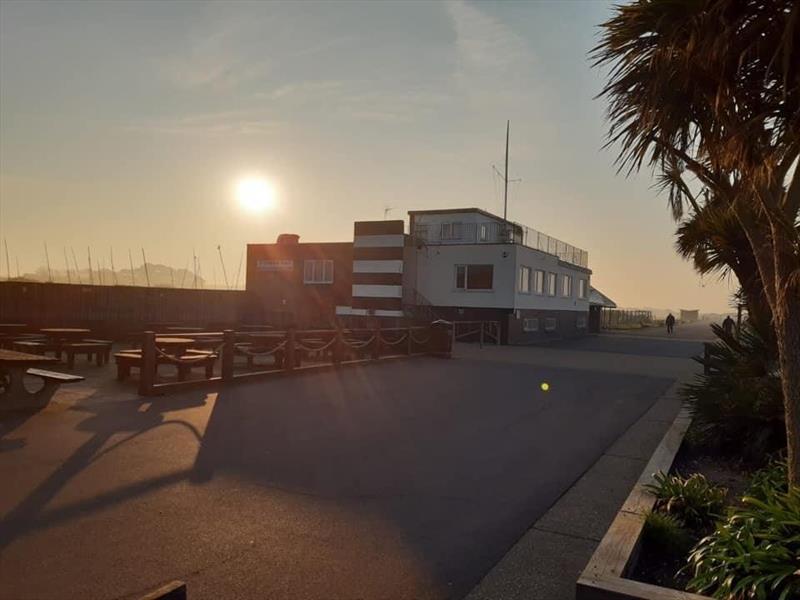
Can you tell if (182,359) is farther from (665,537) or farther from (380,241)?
(380,241)

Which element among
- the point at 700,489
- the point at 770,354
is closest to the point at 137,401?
the point at 700,489

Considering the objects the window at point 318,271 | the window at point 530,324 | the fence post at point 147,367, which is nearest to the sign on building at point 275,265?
the window at point 318,271

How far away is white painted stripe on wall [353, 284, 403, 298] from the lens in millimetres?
31688

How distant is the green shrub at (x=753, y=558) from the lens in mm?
3057

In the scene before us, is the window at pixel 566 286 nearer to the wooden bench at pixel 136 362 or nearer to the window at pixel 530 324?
the window at pixel 530 324

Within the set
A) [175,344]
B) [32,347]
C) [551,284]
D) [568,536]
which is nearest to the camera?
[568,536]

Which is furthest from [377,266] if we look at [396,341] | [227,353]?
[227,353]

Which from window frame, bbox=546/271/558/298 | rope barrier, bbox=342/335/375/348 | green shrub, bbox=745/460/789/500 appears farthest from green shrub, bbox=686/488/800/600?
window frame, bbox=546/271/558/298

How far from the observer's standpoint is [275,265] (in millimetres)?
35344

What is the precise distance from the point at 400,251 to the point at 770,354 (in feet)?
81.4

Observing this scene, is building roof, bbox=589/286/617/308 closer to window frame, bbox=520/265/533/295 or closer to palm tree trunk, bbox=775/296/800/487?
window frame, bbox=520/265/533/295

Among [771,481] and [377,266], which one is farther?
[377,266]

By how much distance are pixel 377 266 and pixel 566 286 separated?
13.6m

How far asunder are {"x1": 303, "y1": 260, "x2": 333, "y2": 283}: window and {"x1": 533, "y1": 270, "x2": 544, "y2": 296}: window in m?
11.4
